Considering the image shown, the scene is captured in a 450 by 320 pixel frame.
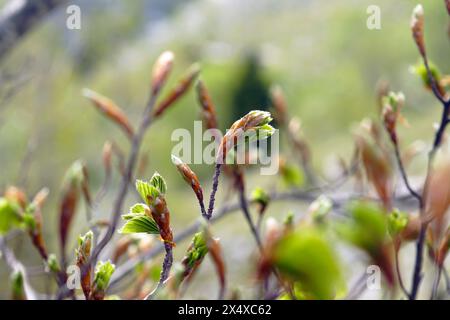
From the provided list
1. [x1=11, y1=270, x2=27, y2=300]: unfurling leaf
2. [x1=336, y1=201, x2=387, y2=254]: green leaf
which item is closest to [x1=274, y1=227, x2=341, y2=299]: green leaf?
[x1=336, y1=201, x2=387, y2=254]: green leaf

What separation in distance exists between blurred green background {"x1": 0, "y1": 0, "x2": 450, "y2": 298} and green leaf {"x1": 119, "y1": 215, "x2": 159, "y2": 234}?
26.1 ft

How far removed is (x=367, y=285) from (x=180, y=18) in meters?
20.6

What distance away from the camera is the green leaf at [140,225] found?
66cm

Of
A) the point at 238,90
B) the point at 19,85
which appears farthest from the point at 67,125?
the point at 19,85

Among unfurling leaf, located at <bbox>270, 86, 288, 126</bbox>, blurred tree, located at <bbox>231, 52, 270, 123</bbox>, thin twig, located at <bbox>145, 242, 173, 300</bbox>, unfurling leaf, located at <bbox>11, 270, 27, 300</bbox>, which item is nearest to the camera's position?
thin twig, located at <bbox>145, 242, 173, 300</bbox>

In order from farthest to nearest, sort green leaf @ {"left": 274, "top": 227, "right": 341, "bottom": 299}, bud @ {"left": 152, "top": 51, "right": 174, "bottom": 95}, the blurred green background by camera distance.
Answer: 1. the blurred green background
2. bud @ {"left": 152, "top": 51, "right": 174, "bottom": 95}
3. green leaf @ {"left": 274, "top": 227, "right": 341, "bottom": 299}

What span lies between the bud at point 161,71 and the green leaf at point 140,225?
488mm

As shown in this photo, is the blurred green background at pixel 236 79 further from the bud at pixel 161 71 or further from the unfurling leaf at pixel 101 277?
the unfurling leaf at pixel 101 277

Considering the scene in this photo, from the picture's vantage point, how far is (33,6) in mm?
1404

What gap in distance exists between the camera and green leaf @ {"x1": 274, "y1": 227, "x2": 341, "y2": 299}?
365 millimetres

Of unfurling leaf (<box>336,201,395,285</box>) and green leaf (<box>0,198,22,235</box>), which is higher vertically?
unfurling leaf (<box>336,201,395,285</box>)

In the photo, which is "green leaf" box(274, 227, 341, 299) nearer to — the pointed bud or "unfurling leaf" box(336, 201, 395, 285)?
"unfurling leaf" box(336, 201, 395, 285)

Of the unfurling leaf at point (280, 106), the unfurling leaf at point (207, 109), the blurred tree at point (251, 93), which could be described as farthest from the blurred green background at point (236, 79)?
the unfurling leaf at point (207, 109)

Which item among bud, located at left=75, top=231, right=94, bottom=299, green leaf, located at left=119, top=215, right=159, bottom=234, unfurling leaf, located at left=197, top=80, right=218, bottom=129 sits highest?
unfurling leaf, located at left=197, top=80, right=218, bottom=129
